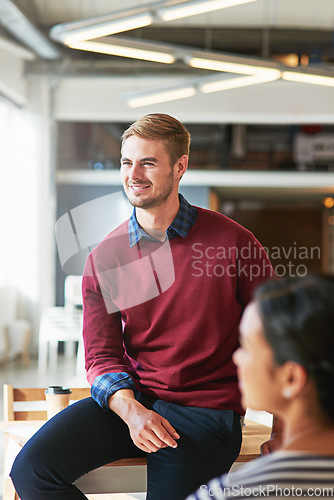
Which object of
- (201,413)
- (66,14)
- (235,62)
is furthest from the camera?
(66,14)

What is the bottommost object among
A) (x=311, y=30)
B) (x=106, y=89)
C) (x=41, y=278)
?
(x=41, y=278)

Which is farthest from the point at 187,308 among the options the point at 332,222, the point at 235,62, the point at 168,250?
the point at 332,222

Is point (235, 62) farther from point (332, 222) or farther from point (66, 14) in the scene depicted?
point (332, 222)

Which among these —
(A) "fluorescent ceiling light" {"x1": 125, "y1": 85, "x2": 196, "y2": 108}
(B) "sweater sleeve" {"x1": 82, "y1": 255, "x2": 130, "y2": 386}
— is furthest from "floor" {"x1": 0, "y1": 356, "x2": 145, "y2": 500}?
(B) "sweater sleeve" {"x1": 82, "y1": 255, "x2": 130, "y2": 386}

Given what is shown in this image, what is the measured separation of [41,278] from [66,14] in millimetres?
3359

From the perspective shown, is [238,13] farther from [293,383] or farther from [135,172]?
[293,383]

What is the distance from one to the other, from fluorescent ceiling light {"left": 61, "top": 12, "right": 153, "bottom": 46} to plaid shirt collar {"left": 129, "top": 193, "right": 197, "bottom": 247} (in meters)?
1.96

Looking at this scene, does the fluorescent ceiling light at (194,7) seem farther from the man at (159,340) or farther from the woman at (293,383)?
the woman at (293,383)

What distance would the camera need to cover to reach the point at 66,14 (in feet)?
25.6

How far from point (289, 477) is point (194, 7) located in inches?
120

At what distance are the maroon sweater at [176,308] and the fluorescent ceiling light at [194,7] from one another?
188cm

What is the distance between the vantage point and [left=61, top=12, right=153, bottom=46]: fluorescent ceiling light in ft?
11.8

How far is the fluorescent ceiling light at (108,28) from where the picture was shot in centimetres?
358

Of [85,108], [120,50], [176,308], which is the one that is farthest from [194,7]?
[85,108]
